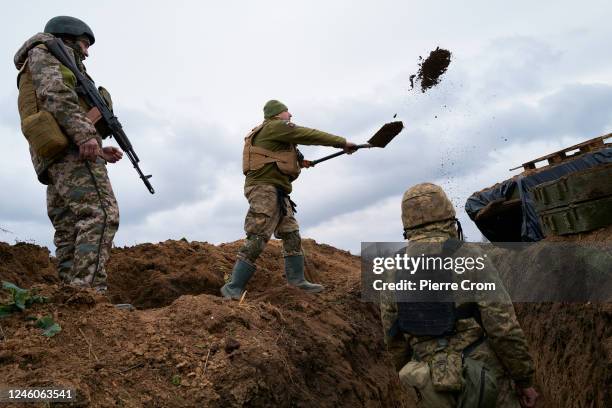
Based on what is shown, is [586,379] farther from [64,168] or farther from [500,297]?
[64,168]

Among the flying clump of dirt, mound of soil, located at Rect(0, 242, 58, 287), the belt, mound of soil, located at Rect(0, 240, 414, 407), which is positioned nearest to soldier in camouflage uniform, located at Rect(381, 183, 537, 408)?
mound of soil, located at Rect(0, 240, 414, 407)

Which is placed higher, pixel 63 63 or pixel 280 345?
pixel 63 63

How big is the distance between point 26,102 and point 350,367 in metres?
4.12

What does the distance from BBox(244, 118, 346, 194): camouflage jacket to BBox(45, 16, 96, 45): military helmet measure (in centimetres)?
223

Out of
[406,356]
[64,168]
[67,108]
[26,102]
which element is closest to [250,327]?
[406,356]

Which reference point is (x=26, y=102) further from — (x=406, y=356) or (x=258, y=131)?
(x=406, y=356)

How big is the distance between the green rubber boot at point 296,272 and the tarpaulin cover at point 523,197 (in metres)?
3.88

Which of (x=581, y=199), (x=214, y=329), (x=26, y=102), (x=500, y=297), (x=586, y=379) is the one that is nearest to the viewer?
(x=500, y=297)

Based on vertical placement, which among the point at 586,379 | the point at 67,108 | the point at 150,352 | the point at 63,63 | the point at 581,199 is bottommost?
the point at 586,379

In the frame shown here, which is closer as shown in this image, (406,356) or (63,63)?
(406,356)

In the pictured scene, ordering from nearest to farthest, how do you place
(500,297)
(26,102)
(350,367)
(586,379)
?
(500,297), (26,102), (586,379), (350,367)

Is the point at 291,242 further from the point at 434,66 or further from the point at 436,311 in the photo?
the point at 434,66

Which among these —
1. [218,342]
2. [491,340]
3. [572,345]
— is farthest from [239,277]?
[572,345]

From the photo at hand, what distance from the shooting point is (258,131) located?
6.85 metres
